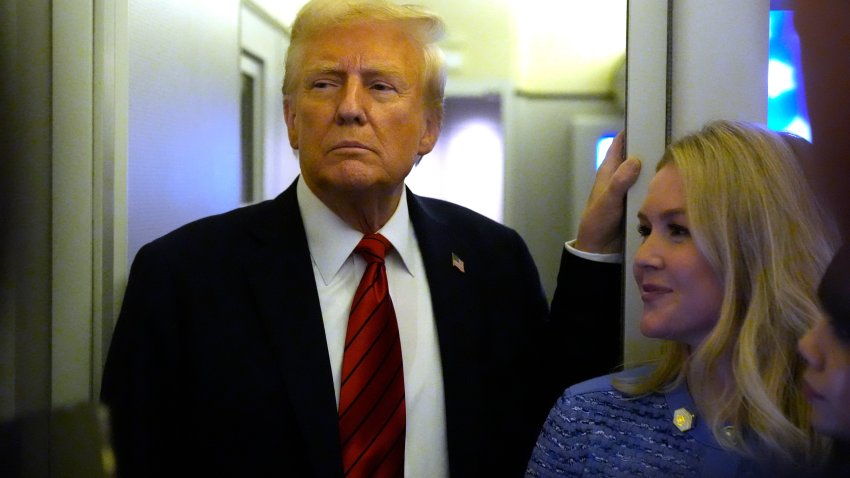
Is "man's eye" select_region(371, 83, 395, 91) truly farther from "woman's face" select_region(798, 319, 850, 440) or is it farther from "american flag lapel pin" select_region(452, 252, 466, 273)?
"woman's face" select_region(798, 319, 850, 440)

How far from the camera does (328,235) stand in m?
1.42

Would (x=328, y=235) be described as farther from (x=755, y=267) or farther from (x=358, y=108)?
(x=755, y=267)

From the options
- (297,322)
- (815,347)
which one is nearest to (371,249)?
(297,322)

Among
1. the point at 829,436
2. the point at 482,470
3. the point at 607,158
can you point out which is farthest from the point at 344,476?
the point at 829,436

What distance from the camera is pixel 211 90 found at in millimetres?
1615

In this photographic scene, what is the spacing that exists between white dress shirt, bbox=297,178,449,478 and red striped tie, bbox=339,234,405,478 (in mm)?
25

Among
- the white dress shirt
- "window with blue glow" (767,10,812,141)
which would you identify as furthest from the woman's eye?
the white dress shirt

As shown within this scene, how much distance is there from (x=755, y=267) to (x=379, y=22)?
28.5 inches

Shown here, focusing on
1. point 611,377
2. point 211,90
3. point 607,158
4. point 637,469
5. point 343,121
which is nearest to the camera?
point 637,469

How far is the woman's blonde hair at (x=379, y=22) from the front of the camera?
142 centimetres

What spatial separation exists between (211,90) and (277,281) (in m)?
0.47

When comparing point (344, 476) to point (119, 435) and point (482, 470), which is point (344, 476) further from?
point (119, 435)

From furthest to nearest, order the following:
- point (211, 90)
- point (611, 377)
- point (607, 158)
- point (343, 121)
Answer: point (211, 90), point (607, 158), point (343, 121), point (611, 377)

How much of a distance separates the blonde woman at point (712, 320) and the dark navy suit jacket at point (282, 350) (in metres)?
0.21
